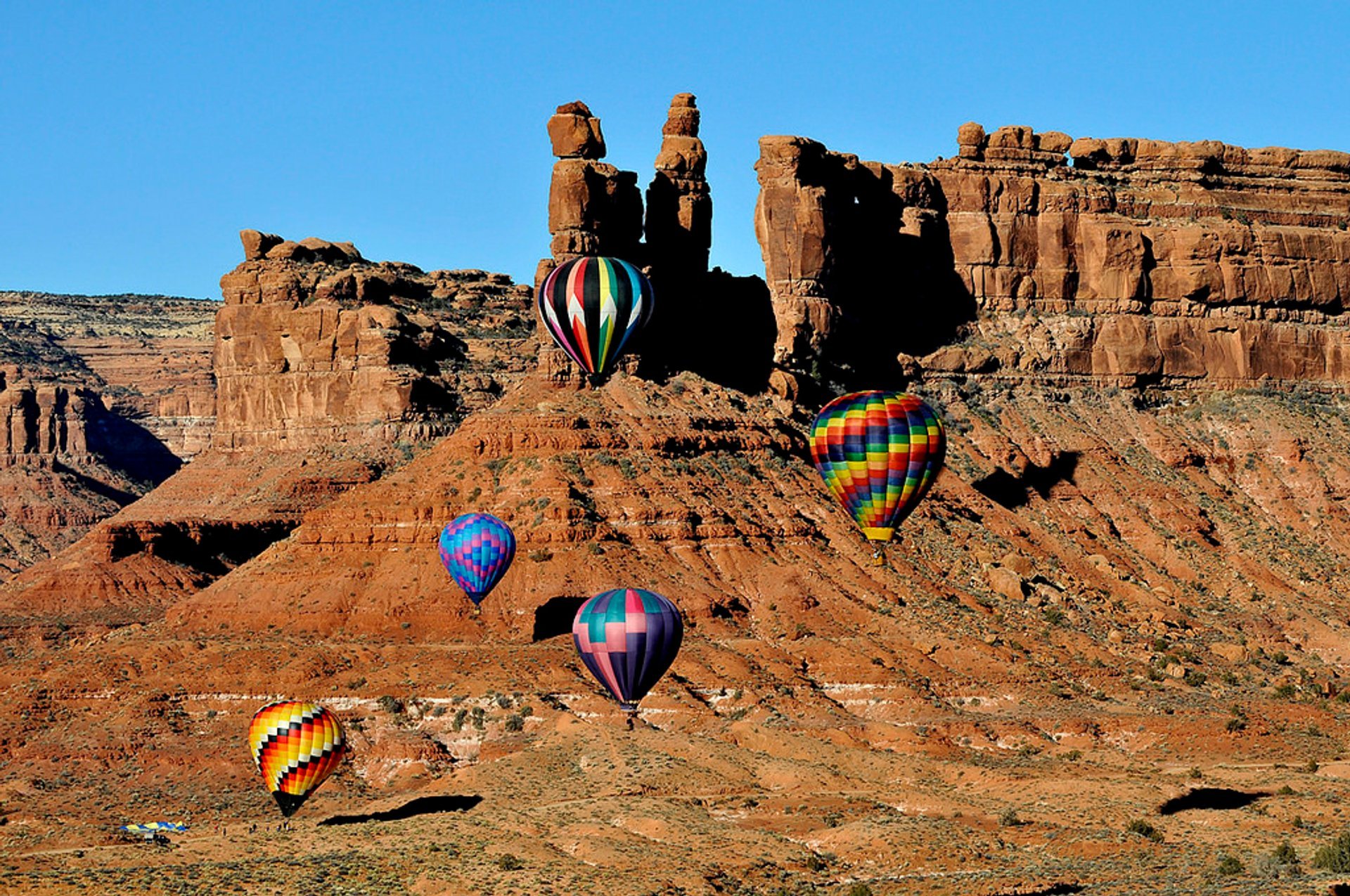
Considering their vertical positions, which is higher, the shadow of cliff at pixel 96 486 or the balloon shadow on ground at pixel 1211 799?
the shadow of cliff at pixel 96 486

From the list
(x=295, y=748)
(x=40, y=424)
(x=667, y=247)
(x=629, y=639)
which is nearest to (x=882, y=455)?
(x=629, y=639)

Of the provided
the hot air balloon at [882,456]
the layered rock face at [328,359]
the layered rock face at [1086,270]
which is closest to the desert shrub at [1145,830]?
the hot air balloon at [882,456]

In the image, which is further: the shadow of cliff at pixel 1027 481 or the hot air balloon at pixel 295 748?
the shadow of cliff at pixel 1027 481

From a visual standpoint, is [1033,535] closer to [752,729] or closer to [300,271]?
[752,729]

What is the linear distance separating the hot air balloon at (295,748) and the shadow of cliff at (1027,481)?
42646mm

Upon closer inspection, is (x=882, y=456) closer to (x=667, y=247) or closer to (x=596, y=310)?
(x=596, y=310)

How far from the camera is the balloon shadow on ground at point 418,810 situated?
77.8 m

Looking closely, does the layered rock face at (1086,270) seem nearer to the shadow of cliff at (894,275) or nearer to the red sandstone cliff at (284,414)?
the shadow of cliff at (894,275)

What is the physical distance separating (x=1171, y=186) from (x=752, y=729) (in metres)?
59.3

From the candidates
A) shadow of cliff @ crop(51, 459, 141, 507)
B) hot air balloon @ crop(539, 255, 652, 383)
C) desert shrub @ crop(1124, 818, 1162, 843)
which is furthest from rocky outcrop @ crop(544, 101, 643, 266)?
shadow of cliff @ crop(51, 459, 141, 507)

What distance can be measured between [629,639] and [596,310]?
46.6 ft

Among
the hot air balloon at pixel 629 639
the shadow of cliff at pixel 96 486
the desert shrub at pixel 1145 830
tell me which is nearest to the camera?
the desert shrub at pixel 1145 830

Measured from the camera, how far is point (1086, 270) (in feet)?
433

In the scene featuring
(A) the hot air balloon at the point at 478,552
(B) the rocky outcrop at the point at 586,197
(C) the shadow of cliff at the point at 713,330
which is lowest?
(A) the hot air balloon at the point at 478,552
